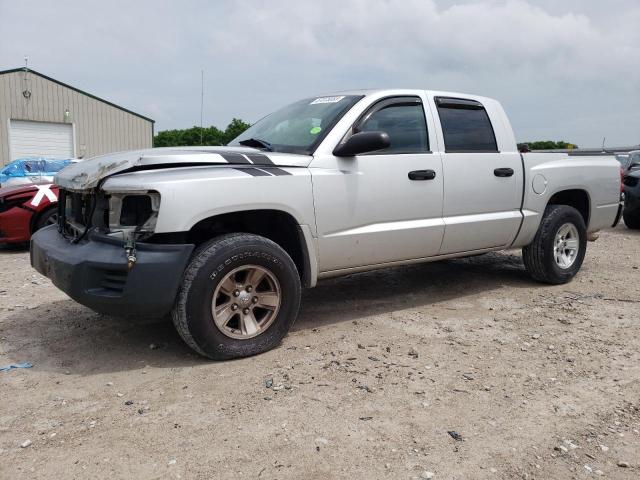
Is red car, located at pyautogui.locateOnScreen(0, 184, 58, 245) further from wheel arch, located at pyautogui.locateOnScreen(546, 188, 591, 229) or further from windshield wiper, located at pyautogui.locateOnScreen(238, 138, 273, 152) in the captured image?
wheel arch, located at pyautogui.locateOnScreen(546, 188, 591, 229)

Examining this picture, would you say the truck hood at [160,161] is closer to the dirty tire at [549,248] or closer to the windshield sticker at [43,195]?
the dirty tire at [549,248]

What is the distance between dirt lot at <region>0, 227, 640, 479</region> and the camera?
98.8 inches

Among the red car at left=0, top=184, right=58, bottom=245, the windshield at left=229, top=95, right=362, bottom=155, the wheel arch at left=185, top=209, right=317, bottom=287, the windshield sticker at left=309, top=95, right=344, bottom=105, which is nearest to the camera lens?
the wheel arch at left=185, top=209, right=317, bottom=287

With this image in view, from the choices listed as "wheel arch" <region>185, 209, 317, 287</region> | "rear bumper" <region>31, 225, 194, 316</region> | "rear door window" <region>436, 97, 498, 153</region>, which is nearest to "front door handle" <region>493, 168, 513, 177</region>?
"rear door window" <region>436, 97, 498, 153</region>

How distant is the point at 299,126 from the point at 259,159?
2.39ft

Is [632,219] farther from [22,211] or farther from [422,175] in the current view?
[22,211]

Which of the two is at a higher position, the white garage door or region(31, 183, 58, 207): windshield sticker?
the white garage door

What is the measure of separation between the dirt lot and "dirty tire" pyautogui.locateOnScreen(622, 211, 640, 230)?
6.00m

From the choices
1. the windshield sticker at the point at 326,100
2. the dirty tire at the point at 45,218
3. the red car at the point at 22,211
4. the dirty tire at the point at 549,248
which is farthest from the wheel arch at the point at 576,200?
the dirty tire at the point at 45,218

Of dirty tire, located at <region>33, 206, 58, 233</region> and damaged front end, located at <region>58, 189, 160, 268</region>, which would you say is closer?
damaged front end, located at <region>58, 189, 160, 268</region>

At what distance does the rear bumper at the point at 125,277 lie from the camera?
3270 mm

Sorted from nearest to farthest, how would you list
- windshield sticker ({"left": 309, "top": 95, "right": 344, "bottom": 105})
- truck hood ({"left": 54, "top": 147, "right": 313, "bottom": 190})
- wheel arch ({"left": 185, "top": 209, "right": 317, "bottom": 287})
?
truck hood ({"left": 54, "top": 147, "right": 313, "bottom": 190}), wheel arch ({"left": 185, "top": 209, "right": 317, "bottom": 287}), windshield sticker ({"left": 309, "top": 95, "right": 344, "bottom": 105})

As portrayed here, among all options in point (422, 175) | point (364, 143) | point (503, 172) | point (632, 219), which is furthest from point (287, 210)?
point (632, 219)

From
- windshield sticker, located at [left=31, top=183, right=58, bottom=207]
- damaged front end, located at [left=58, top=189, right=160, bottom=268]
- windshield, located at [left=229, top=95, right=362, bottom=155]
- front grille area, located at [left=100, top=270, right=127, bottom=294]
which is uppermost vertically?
windshield, located at [left=229, top=95, right=362, bottom=155]
